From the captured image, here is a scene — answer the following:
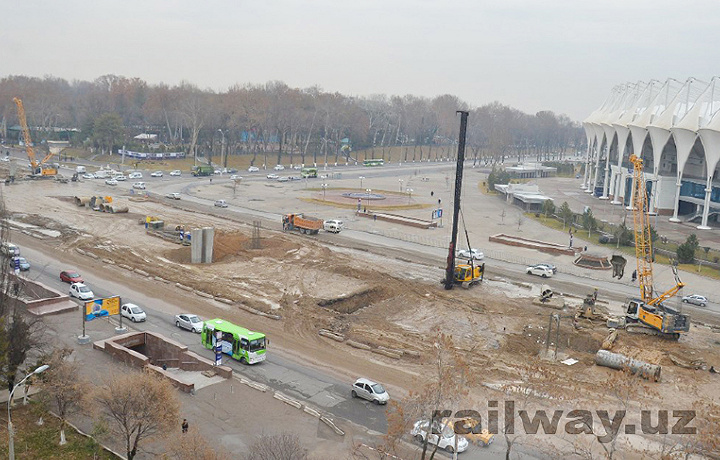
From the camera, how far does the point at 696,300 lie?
139 feet

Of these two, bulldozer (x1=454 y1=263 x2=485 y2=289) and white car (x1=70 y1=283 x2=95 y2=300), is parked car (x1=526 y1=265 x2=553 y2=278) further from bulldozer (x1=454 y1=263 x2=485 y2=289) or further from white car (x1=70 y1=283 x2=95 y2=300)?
white car (x1=70 y1=283 x2=95 y2=300)

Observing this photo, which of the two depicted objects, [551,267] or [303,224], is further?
[303,224]

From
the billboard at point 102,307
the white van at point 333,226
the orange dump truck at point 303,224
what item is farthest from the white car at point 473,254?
the billboard at point 102,307

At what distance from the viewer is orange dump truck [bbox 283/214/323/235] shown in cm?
5931

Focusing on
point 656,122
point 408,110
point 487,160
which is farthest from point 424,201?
point 408,110

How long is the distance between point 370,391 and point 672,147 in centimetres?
7961

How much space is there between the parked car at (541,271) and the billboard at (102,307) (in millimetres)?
30539

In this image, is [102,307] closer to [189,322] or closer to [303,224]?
[189,322]

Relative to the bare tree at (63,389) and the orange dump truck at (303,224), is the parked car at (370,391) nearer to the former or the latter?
the bare tree at (63,389)

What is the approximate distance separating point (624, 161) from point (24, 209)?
83.5 meters

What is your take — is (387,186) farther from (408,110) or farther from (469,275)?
(408,110)

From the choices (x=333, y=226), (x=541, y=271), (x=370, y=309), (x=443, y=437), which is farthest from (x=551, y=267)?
(x=443, y=437)

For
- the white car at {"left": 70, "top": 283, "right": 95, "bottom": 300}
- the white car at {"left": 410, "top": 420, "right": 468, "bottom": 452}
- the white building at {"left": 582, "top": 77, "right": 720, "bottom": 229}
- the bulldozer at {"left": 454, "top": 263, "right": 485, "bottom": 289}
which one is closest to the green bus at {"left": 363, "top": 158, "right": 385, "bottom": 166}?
the white building at {"left": 582, "top": 77, "right": 720, "bottom": 229}

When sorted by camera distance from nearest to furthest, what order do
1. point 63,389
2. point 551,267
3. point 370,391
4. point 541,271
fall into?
point 63,389 < point 370,391 < point 541,271 < point 551,267
